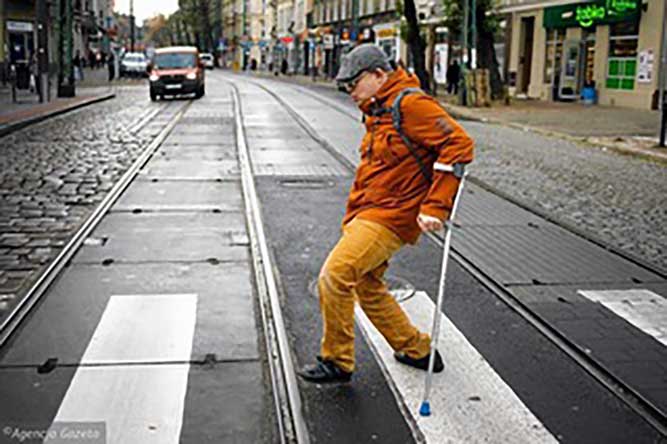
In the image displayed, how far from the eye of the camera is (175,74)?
3491cm

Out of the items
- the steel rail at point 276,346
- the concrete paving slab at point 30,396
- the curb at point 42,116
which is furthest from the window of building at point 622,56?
the concrete paving slab at point 30,396

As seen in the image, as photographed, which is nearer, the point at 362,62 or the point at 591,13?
the point at 362,62

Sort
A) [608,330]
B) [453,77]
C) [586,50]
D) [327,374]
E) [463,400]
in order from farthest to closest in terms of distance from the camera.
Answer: [453,77] → [586,50] → [608,330] → [327,374] → [463,400]

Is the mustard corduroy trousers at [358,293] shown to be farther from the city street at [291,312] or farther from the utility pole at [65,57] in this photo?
the utility pole at [65,57]

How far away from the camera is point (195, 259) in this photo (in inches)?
311

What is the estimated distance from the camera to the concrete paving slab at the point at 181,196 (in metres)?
10.6

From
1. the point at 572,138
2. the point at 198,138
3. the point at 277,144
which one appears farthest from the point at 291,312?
the point at 572,138

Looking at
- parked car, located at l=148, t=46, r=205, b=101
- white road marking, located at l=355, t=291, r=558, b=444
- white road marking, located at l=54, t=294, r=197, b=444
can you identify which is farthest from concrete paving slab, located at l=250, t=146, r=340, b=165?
parked car, located at l=148, t=46, r=205, b=101

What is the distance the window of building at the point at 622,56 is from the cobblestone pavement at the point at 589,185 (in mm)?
12738

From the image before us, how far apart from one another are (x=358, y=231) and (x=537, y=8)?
36.3 metres

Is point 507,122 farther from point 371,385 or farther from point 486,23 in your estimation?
point 371,385

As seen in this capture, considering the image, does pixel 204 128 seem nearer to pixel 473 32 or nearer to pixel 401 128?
pixel 473 32

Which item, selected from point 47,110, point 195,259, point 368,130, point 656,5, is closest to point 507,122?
point 656,5

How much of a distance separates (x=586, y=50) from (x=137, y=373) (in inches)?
1296
